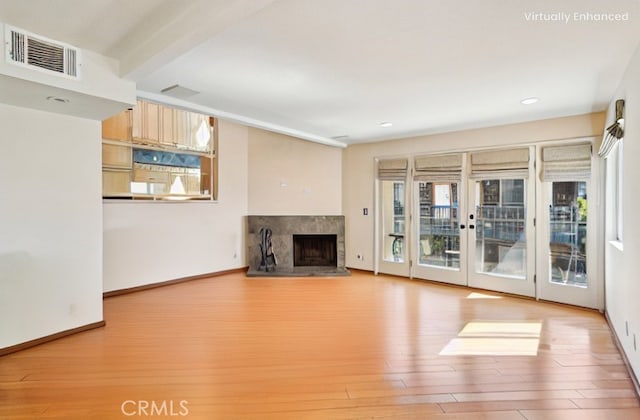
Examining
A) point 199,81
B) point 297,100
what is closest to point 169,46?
point 199,81

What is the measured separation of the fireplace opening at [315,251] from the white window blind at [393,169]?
1514 mm

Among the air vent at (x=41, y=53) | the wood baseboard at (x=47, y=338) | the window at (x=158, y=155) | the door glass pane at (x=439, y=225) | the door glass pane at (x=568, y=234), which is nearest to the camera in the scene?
the air vent at (x=41, y=53)

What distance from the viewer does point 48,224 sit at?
314cm

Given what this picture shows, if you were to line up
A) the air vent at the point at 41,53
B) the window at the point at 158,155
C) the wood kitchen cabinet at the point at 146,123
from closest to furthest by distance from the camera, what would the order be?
1. the air vent at the point at 41,53
2. the window at the point at 158,155
3. the wood kitchen cabinet at the point at 146,123

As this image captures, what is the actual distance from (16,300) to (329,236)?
4.71m

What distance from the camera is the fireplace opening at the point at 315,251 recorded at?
266 inches

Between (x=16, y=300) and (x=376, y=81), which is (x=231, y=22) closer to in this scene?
(x=376, y=81)

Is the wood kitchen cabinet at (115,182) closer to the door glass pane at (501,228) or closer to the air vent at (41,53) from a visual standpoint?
the air vent at (41,53)

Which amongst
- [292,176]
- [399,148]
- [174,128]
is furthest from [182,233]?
[399,148]

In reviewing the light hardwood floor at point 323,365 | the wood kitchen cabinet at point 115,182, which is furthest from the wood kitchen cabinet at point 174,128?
the light hardwood floor at point 323,365

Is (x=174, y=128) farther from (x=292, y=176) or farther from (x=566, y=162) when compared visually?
(x=566, y=162)

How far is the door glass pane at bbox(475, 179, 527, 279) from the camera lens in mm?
4844

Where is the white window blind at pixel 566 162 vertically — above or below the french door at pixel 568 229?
above

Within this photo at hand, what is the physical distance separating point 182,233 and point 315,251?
248cm
